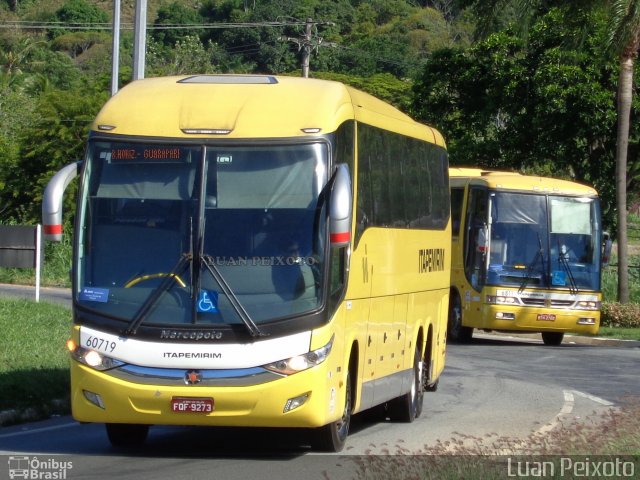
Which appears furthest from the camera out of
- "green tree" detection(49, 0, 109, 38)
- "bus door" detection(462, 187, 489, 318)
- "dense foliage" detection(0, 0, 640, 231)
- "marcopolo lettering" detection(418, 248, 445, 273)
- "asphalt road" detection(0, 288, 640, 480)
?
"green tree" detection(49, 0, 109, 38)

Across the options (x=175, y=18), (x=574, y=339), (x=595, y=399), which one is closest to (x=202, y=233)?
(x=595, y=399)

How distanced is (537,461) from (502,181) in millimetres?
18347

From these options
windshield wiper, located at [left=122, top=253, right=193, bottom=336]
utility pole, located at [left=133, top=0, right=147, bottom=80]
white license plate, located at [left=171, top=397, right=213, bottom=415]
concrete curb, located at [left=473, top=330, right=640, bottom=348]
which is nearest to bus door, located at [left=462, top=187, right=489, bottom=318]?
concrete curb, located at [left=473, top=330, right=640, bottom=348]

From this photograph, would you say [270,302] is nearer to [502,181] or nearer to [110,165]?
[110,165]

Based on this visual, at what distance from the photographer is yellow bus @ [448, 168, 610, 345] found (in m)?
26.3

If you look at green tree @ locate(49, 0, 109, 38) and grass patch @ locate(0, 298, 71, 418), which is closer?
grass patch @ locate(0, 298, 71, 418)

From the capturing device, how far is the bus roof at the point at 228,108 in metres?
10.7

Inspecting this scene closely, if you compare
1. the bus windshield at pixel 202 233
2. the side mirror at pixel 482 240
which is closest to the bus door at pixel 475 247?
the side mirror at pixel 482 240

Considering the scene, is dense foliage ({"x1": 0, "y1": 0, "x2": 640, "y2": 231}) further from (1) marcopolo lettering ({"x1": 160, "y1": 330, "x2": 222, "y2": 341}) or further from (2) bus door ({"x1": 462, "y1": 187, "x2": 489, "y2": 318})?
(1) marcopolo lettering ({"x1": 160, "y1": 330, "x2": 222, "y2": 341})

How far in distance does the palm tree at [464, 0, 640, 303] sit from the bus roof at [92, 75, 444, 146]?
16.6m

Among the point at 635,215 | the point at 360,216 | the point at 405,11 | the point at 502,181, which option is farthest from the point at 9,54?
the point at 360,216

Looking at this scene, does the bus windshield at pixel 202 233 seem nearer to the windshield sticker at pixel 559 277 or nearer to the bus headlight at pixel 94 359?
the bus headlight at pixel 94 359

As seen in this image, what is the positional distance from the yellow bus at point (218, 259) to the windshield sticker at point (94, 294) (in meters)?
0.01

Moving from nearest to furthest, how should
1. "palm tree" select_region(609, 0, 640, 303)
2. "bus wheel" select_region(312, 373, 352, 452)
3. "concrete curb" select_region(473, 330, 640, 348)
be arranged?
"bus wheel" select_region(312, 373, 352, 452), "palm tree" select_region(609, 0, 640, 303), "concrete curb" select_region(473, 330, 640, 348)
